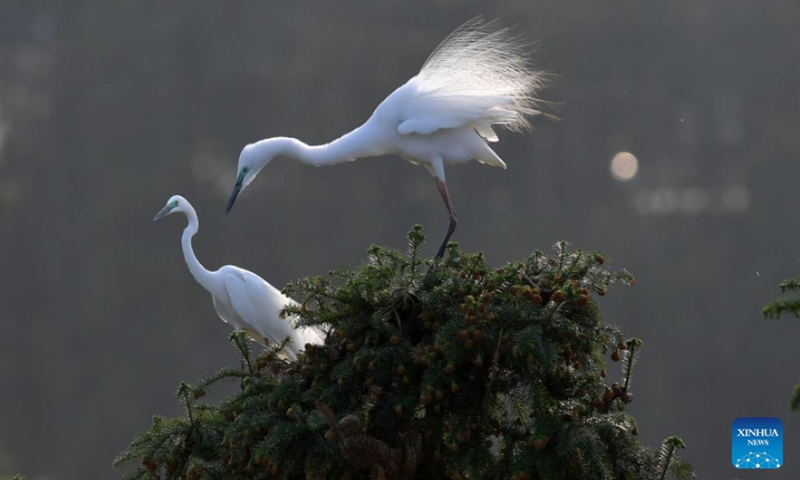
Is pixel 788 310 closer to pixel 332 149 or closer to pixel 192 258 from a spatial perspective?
pixel 332 149

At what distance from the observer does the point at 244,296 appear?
451cm

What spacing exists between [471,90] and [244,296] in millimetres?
1446

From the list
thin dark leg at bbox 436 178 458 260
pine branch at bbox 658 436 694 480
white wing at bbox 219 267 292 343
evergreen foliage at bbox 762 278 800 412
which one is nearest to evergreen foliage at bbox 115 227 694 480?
pine branch at bbox 658 436 694 480

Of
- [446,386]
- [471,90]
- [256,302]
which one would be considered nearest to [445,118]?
[471,90]

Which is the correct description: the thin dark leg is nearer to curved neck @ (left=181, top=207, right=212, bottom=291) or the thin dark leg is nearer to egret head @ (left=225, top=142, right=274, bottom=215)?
egret head @ (left=225, top=142, right=274, bottom=215)

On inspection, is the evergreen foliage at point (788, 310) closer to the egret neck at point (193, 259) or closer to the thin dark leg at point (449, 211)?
the thin dark leg at point (449, 211)

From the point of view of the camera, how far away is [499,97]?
148 inches

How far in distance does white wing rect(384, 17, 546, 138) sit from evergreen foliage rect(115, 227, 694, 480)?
161cm

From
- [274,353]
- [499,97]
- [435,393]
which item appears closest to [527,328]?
[435,393]

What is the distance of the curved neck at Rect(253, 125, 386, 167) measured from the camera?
12.6 ft

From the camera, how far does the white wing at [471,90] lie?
3.74 meters

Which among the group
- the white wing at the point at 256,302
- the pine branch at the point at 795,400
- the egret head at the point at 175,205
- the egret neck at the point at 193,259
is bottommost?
the pine branch at the point at 795,400

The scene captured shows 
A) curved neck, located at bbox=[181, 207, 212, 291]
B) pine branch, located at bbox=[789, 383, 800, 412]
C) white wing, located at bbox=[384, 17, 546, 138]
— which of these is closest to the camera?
pine branch, located at bbox=[789, 383, 800, 412]

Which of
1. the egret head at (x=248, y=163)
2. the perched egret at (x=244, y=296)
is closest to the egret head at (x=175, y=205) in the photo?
the perched egret at (x=244, y=296)
